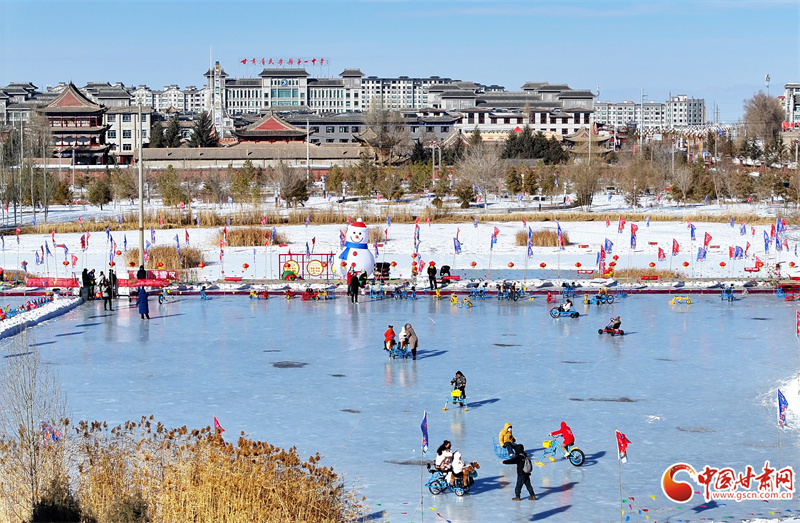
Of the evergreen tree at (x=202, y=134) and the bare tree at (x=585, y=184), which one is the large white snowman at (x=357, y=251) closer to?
the bare tree at (x=585, y=184)

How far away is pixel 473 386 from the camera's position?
18.6 m

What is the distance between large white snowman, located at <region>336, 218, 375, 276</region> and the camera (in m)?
30.0

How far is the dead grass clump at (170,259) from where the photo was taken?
116 feet

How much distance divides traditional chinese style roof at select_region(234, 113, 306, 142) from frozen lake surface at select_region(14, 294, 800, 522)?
6607cm

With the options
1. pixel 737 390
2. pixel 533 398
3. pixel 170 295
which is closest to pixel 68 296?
pixel 170 295

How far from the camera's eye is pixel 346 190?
72.4 m

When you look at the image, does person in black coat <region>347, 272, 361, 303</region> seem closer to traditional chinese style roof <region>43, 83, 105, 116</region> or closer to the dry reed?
the dry reed

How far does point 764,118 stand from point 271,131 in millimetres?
55181

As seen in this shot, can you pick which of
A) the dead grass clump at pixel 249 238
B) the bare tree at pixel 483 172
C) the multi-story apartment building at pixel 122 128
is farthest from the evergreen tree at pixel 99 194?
the multi-story apartment building at pixel 122 128

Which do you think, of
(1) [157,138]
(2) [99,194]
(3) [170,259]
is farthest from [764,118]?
(3) [170,259]

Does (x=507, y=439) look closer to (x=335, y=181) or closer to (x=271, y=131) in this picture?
(x=335, y=181)

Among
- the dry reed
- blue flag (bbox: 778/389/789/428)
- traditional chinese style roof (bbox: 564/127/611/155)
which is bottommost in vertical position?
blue flag (bbox: 778/389/789/428)

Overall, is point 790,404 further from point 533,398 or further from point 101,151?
point 101,151

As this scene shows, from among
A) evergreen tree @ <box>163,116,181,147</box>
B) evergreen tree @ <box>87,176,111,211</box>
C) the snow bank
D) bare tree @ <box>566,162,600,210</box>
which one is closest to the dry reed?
bare tree @ <box>566,162,600,210</box>
